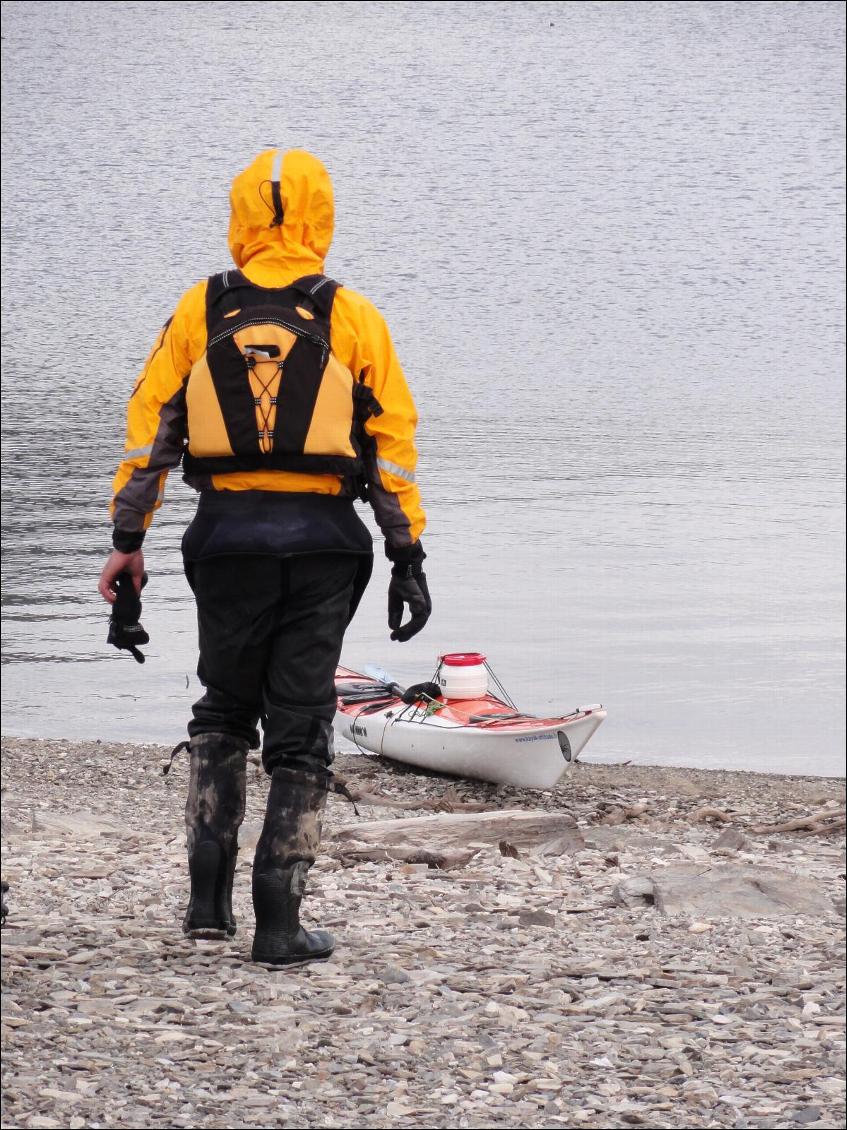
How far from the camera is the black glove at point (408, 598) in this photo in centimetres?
546

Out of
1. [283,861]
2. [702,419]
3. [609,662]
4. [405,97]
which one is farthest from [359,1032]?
[405,97]

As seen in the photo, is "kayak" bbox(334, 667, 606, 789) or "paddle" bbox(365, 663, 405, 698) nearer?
"kayak" bbox(334, 667, 606, 789)

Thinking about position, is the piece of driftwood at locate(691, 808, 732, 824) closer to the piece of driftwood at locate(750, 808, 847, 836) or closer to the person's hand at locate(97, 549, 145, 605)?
the piece of driftwood at locate(750, 808, 847, 836)

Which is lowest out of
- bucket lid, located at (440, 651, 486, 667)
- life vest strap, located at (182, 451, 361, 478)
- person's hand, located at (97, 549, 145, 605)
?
bucket lid, located at (440, 651, 486, 667)

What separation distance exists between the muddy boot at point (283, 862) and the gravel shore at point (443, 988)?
0.11m

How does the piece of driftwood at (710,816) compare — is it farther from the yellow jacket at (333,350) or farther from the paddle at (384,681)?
the yellow jacket at (333,350)

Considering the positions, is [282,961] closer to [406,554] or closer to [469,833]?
[406,554]

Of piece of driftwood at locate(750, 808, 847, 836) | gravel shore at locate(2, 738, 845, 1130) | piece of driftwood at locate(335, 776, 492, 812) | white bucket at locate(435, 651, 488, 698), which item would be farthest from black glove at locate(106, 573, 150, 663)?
white bucket at locate(435, 651, 488, 698)

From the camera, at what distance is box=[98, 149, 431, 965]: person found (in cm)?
514

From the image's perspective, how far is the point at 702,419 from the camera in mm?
71750

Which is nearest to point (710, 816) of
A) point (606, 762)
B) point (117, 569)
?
point (606, 762)

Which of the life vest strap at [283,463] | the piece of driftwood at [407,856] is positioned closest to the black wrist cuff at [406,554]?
the life vest strap at [283,463]

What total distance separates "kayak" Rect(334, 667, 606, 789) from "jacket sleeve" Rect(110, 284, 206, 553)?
621cm

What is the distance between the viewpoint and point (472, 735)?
11.6m
